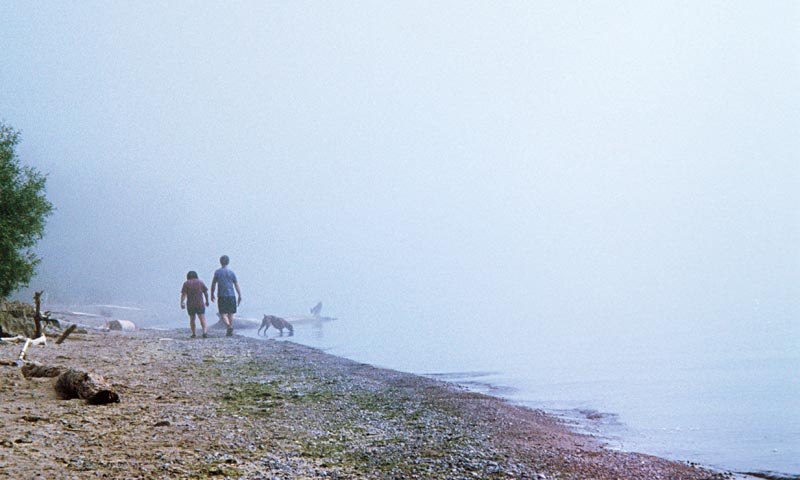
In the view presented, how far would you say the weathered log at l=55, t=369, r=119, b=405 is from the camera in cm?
992

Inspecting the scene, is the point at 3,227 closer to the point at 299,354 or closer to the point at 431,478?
the point at 299,354

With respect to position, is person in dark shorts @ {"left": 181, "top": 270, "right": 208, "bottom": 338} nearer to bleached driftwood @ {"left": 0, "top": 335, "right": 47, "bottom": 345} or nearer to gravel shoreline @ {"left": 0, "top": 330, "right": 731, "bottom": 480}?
bleached driftwood @ {"left": 0, "top": 335, "right": 47, "bottom": 345}

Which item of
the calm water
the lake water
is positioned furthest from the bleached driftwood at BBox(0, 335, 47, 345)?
the calm water

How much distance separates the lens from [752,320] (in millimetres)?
64000

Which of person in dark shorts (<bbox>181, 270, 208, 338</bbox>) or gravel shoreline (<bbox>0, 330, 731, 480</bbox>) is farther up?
person in dark shorts (<bbox>181, 270, 208, 338</bbox>)

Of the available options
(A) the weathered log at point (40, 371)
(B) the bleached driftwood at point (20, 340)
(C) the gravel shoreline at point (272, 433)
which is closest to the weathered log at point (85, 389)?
(C) the gravel shoreline at point (272, 433)

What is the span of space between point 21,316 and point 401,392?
12.3 meters

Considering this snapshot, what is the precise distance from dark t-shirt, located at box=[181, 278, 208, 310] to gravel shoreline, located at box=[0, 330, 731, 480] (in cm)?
932

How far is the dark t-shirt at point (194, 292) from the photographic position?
25.8 metres

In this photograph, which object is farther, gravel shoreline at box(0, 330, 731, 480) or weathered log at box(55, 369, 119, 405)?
weathered log at box(55, 369, 119, 405)

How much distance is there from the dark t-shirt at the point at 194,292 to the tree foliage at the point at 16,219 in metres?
5.62

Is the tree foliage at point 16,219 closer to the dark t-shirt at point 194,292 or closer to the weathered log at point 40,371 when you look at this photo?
the dark t-shirt at point 194,292

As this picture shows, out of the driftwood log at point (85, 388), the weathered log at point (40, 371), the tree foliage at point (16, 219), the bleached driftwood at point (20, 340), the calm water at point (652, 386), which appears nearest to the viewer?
the driftwood log at point (85, 388)

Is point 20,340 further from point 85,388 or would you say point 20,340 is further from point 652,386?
point 652,386
